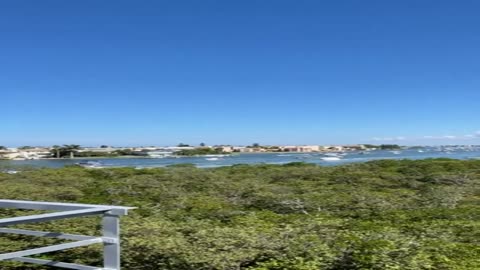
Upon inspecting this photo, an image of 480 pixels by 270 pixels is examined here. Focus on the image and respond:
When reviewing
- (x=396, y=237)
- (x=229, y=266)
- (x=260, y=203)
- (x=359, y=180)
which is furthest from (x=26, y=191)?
(x=359, y=180)

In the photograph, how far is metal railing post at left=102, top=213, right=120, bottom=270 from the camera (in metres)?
2.82

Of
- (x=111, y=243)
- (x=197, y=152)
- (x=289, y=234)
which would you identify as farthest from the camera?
(x=197, y=152)

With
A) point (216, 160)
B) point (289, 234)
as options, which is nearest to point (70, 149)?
point (216, 160)

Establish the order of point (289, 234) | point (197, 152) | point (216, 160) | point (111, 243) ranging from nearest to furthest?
point (111, 243) < point (289, 234) < point (216, 160) < point (197, 152)

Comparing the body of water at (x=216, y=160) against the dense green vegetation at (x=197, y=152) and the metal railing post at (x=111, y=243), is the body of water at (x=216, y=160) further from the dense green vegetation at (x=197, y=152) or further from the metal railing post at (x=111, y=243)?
the metal railing post at (x=111, y=243)

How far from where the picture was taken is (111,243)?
2.82 m

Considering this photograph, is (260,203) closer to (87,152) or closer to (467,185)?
(467,185)

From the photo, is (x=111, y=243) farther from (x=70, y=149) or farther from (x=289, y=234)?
(x=70, y=149)

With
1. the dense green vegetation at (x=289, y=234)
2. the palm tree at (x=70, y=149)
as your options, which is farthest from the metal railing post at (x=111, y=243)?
the palm tree at (x=70, y=149)

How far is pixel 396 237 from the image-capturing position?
4906 mm

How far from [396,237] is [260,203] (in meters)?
5.13

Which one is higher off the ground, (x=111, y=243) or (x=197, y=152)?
(x=197, y=152)

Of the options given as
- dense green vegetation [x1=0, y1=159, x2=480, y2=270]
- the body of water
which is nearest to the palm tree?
the body of water

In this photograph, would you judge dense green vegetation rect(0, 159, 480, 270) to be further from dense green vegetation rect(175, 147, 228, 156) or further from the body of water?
dense green vegetation rect(175, 147, 228, 156)
